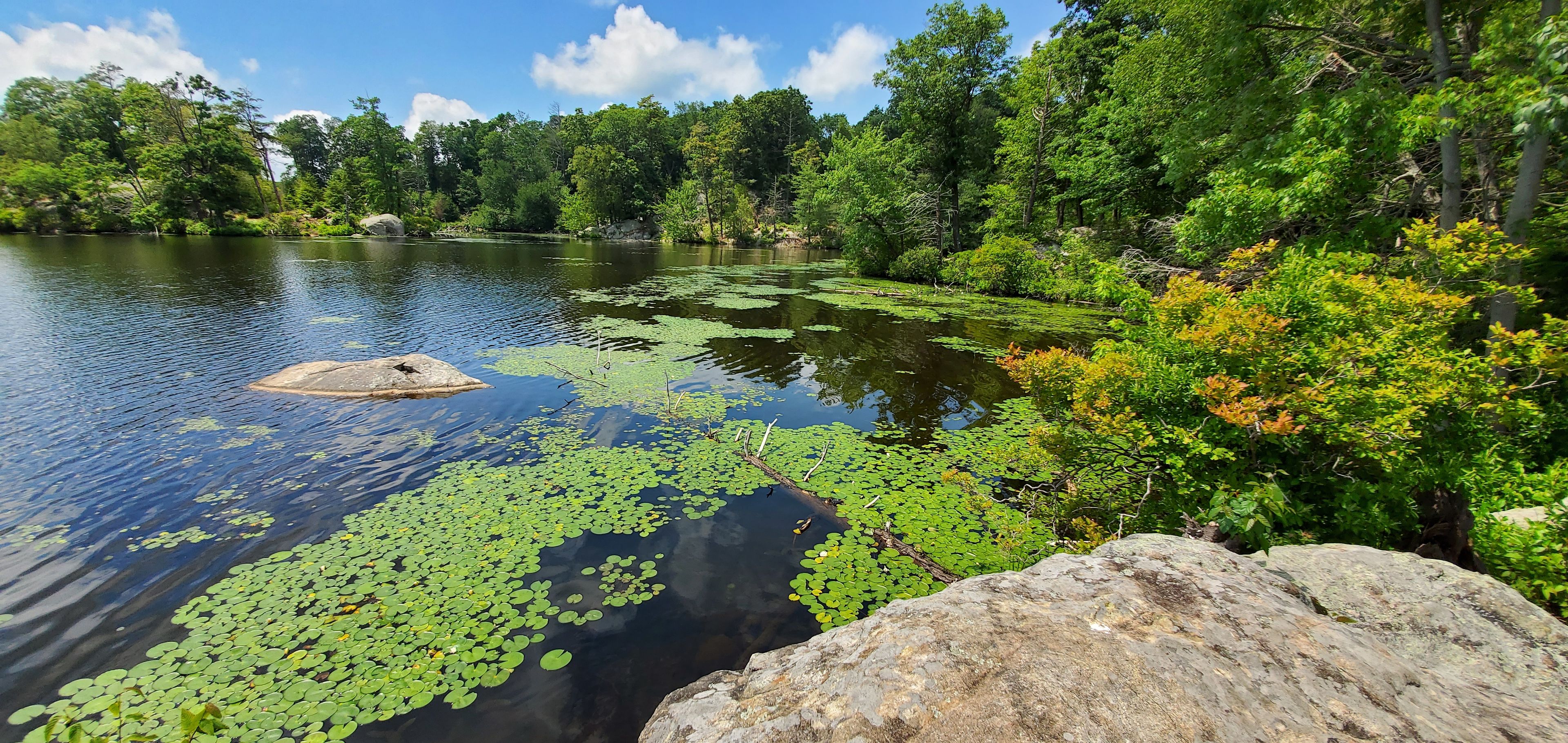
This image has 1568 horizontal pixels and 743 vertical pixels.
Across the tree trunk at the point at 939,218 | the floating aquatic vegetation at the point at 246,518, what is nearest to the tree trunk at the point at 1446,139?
the floating aquatic vegetation at the point at 246,518

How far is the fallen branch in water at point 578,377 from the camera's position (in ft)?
38.6

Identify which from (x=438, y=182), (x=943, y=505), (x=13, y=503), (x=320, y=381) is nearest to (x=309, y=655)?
(x=13, y=503)

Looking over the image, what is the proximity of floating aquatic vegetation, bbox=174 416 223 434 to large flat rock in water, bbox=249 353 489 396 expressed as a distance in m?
1.53

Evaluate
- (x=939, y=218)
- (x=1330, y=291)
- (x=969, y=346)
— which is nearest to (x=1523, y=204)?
(x=1330, y=291)

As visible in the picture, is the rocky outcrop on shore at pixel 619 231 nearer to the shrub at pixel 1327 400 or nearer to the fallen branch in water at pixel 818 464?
the fallen branch in water at pixel 818 464

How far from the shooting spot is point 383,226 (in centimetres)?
6147

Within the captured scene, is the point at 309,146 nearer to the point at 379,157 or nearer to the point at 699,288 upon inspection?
the point at 379,157

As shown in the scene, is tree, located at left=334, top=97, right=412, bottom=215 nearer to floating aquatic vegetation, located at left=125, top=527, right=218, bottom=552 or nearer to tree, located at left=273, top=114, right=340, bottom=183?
tree, located at left=273, top=114, right=340, bottom=183

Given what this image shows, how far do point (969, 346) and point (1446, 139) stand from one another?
10.5 metres

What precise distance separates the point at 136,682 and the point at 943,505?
782 centimetres

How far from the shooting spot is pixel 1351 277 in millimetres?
4891

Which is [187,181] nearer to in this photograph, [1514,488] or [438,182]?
[438,182]

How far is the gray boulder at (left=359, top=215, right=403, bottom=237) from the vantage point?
199ft

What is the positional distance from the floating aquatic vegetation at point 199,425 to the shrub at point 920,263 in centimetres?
3086
